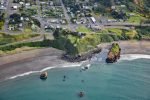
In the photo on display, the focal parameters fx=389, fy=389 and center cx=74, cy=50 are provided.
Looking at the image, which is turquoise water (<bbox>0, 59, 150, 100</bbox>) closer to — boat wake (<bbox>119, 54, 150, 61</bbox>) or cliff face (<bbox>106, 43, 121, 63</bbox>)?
cliff face (<bbox>106, 43, 121, 63</bbox>)

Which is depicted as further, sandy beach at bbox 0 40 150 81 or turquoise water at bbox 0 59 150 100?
sandy beach at bbox 0 40 150 81

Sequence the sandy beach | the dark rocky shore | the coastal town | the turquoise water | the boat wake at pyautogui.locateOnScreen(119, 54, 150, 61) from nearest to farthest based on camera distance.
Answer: the turquoise water < the coastal town < the sandy beach < the dark rocky shore < the boat wake at pyautogui.locateOnScreen(119, 54, 150, 61)

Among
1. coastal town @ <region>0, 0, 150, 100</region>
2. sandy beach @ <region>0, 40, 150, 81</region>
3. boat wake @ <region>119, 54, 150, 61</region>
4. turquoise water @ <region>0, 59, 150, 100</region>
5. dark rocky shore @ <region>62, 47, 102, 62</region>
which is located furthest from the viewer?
boat wake @ <region>119, 54, 150, 61</region>

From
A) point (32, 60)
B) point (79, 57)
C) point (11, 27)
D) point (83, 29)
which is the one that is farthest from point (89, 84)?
point (11, 27)

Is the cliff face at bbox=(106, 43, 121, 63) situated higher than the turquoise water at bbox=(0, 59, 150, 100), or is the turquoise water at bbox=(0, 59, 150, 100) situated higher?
the cliff face at bbox=(106, 43, 121, 63)

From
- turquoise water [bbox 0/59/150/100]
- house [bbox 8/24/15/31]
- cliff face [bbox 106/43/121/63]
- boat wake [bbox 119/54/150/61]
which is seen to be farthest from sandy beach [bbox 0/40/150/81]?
house [bbox 8/24/15/31]

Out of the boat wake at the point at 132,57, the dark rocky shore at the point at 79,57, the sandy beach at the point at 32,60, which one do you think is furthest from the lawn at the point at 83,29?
the boat wake at the point at 132,57

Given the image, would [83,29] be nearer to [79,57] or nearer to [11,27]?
[79,57]
